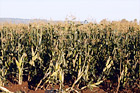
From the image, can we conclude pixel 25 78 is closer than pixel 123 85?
No

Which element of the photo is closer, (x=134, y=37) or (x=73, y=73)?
(x=73, y=73)

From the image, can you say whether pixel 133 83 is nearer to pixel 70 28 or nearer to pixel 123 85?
pixel 123 85

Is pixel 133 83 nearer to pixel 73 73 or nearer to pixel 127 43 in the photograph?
pixel 127 43

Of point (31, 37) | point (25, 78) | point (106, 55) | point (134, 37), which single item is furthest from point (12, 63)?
point (134, 37)

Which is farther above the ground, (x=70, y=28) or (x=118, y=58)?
(x=70, y=28)

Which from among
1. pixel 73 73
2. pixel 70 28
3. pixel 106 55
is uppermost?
pixel 70 28

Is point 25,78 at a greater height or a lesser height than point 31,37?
lesser

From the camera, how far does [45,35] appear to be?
5.22 metres

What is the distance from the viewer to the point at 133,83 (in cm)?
491

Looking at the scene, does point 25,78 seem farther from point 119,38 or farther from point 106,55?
point 119,38

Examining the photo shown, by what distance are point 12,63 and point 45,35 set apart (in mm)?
1076

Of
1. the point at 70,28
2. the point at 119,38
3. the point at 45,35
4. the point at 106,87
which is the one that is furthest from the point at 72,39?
the point at 106,87

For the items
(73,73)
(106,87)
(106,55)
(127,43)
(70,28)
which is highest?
(70,28)

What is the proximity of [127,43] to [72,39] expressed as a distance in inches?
53.0
